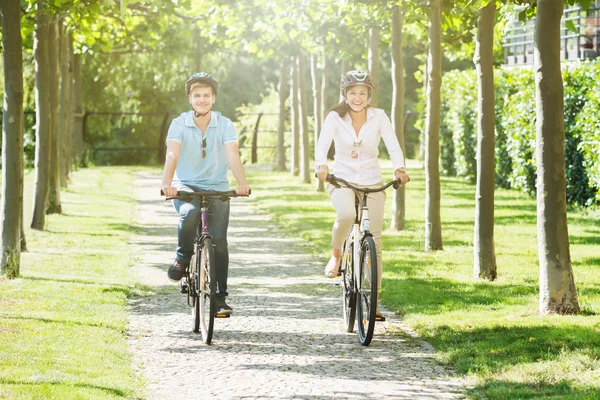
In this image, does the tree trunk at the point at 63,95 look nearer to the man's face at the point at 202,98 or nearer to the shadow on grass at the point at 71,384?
the man's face at the point at 202,98

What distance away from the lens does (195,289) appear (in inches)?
315

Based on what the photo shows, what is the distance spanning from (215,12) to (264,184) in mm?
6435

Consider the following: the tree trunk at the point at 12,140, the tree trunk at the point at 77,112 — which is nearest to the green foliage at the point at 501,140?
the tree trunk at the point at 12,140

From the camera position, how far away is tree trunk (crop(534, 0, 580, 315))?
821 centimetres

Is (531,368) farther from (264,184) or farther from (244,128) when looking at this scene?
(244,128)

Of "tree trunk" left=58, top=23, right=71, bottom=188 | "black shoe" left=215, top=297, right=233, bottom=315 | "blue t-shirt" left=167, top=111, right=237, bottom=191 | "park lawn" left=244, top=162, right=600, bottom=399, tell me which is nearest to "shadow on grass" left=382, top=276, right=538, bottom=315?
"park lawn" left=244, top=162, right=600, bottom=399

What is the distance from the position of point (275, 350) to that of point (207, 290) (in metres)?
0.68

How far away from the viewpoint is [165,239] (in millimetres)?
15266

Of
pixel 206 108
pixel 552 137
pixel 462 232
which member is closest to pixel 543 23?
pixel 552 137

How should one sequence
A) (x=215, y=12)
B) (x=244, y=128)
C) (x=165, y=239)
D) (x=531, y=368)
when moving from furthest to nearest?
(x=244, y=128) < (x=215, y=12) < (x=165, y=239) < (x=531, y=368)

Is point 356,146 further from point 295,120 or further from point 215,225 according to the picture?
point 295,120

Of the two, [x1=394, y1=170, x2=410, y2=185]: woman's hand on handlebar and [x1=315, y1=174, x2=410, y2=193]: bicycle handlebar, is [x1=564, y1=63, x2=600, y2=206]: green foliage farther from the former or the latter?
[x1=315, y1=174, x2=410, y2=193]: bicycle handlebar

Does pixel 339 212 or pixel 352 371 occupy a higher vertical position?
pixel 339 212

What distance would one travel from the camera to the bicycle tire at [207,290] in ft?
24.5
